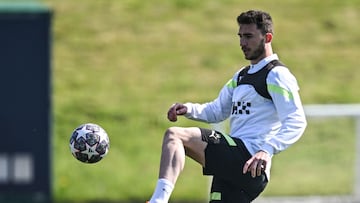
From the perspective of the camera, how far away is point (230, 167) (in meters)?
9.12

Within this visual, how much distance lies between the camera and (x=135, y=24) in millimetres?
22109

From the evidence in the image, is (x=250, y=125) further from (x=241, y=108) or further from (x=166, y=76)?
(x=166, y=76)

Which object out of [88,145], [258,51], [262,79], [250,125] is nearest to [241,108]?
[250,125]

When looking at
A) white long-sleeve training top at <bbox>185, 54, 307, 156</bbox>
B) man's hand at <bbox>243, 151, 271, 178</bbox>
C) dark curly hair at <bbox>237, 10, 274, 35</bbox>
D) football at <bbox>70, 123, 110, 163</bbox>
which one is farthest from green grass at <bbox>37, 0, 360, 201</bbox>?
man's hand at <bbox>243, 151, 271, 178</bbox>

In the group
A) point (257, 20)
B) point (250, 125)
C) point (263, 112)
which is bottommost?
point (250, 125)

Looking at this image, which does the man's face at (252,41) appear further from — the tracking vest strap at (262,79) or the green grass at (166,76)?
the green grass at (166,76)

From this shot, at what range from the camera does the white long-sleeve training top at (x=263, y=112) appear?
895 centimetres

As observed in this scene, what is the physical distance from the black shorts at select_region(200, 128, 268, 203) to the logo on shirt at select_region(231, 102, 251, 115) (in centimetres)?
24

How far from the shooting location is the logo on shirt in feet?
30.4

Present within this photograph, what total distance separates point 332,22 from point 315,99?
3124 millimetres

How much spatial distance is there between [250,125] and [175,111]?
59 centimetres

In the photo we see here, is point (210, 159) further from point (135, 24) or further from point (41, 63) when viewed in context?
point (135, 24)

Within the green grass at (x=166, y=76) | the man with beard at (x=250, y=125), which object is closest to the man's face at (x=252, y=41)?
the man with beard at (x=250, y=125)

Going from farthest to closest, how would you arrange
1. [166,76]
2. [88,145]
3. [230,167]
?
[166,76] → [88,145] → [230,167]
